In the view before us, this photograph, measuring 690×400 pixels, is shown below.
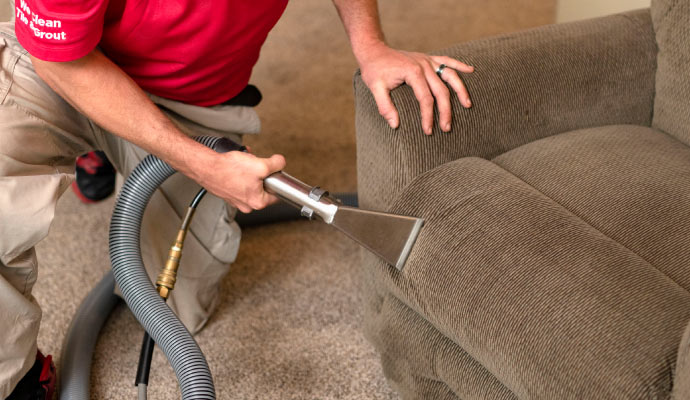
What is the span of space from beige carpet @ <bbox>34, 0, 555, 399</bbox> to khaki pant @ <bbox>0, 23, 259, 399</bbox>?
13 centimetres

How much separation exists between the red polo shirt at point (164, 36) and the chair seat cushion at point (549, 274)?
436 mm

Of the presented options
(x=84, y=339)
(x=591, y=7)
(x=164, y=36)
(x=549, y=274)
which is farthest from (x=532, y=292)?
(x=591, y=7)

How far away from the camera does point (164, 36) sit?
119 centimetres

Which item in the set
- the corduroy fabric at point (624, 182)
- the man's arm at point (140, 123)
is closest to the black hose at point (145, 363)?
the man's arm at point (140, 123)

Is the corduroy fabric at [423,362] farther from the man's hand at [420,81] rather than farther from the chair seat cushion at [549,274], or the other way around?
the man's hand at [420,81]

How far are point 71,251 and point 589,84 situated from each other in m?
1.27

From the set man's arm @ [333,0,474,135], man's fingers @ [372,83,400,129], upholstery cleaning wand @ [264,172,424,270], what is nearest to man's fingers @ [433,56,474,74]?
man's arm @ [333,0,474,135]

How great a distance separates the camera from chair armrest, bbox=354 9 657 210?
1.18 metres

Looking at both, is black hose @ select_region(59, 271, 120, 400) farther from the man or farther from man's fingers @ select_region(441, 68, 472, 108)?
man's fingers @ select_region(441, 68, 472, 108)

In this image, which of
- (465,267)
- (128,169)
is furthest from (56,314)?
(465,267)

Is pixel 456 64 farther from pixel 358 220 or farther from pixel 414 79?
pixel 358 220

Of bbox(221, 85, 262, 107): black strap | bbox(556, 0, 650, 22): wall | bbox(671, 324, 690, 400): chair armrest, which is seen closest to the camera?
bbox(671, 324, 690, 400): chair armrest

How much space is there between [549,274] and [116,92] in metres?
0.71

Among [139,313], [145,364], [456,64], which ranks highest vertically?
[456,64]
